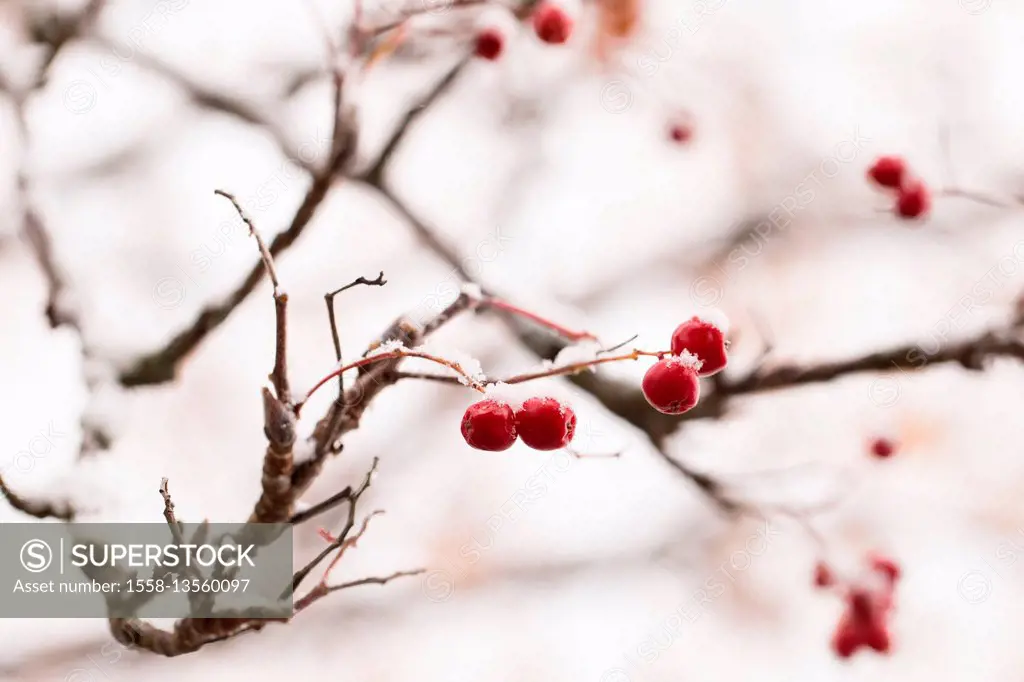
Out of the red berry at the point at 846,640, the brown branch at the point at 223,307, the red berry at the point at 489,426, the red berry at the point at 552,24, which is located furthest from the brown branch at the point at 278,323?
the red berry at the point at 846,640

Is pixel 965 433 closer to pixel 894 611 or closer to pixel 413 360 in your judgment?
pixel 894 611

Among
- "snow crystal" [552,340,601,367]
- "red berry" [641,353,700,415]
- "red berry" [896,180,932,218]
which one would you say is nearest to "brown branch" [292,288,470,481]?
"snow crystal" [552,340,601,367]

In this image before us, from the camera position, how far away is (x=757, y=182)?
26.0 feet

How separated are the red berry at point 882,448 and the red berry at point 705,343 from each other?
254 cm

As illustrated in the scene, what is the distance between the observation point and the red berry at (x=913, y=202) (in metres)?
3.15

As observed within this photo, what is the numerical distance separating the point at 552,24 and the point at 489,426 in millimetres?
2069

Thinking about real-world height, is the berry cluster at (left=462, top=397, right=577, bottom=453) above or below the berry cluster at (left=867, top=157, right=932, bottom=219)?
above

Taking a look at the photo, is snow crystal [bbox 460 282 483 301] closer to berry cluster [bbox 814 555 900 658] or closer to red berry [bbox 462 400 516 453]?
red berry [bbox 462 400 516 453]

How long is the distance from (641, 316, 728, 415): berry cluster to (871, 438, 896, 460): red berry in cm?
252

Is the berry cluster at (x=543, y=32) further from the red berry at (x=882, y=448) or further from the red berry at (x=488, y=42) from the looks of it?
the red berry at (x=882, y=448)

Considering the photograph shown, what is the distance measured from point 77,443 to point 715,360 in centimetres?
193

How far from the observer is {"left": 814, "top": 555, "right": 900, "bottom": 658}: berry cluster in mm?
3004

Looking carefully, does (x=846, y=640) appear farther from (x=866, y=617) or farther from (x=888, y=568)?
(x=888, y=568)

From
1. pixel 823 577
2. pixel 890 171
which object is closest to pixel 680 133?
pixel 890 171
